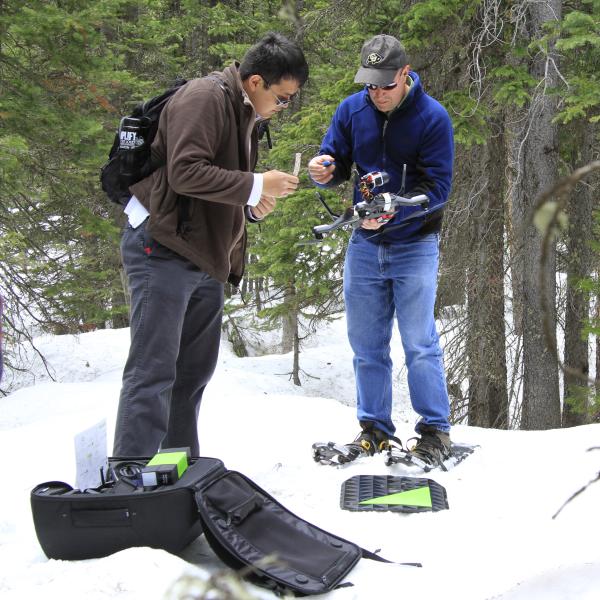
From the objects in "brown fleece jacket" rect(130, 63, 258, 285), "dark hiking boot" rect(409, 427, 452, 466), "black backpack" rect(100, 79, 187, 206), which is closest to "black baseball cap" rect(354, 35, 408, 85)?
"brown fleece jacket" rect(130, 63, 258, 285)

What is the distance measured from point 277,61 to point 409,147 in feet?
3.40

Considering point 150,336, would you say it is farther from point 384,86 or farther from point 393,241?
point 384,86

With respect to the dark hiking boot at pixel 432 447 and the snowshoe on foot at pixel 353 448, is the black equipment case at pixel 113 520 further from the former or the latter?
the dark hiking boot at pixel 432 447

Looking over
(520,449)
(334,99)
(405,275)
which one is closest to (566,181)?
(405,275)

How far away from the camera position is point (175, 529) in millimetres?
2578

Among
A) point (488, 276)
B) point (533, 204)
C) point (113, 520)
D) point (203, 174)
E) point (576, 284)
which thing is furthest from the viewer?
point (488, 276)

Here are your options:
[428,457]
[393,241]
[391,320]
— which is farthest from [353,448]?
[393,241]

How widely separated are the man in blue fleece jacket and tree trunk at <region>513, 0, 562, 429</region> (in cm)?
307

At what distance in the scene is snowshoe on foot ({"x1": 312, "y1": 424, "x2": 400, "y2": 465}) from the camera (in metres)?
3.92

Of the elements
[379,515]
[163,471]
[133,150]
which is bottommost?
[379,515]

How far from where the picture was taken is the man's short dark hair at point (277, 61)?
126 inches

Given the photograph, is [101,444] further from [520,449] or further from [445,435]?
[520,449]

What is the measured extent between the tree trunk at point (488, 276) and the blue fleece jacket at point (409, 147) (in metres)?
4.22

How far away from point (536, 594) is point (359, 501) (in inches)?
55.7
